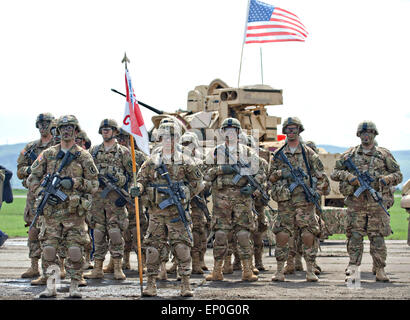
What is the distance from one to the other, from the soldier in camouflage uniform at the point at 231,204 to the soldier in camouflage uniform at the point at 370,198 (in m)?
1.56

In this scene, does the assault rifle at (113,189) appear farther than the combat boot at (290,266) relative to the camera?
No

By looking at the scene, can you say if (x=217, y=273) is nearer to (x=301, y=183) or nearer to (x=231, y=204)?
(x=231, y=204)

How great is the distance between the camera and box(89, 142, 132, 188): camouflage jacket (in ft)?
39.2

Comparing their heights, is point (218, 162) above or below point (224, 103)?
below

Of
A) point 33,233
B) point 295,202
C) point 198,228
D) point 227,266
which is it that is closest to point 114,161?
point 33,233

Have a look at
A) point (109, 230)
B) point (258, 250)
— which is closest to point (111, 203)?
point (109, 230)

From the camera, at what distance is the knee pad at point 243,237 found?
37.4 ft

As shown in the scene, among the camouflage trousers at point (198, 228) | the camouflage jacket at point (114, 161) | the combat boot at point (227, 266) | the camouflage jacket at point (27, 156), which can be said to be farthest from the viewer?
the camouflage trousers at point (198, 228)

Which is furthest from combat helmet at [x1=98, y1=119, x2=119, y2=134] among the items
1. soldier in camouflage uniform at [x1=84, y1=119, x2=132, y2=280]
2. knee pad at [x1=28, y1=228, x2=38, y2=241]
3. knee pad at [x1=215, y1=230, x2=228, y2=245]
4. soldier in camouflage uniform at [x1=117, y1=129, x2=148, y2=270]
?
knee pad at [x1=215, y1=230, x2=228, y2=245]

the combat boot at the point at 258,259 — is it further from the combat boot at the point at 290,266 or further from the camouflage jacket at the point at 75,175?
the camouflage jacket at the point at 75,175

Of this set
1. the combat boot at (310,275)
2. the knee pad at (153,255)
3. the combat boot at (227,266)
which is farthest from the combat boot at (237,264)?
the knee pad at (153,255)

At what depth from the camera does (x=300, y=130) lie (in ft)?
38.7
